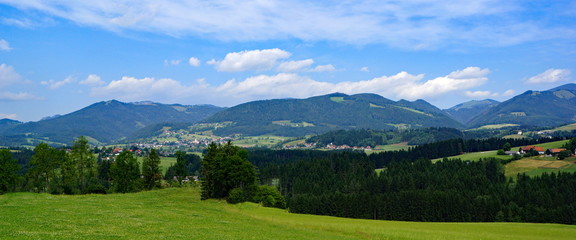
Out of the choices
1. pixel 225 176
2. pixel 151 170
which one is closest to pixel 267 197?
pixel 225 176

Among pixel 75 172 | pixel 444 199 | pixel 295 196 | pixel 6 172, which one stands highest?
pixel 6 172

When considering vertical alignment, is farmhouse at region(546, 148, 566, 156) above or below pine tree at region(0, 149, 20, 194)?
below

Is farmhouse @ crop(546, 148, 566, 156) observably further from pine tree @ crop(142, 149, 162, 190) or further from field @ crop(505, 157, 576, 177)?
pine tree @ crop(142, 149, 162, 190)

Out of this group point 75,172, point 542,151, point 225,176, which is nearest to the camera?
point 225,176

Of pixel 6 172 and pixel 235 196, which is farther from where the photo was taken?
pixel 235 196

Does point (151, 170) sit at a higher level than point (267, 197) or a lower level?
higher

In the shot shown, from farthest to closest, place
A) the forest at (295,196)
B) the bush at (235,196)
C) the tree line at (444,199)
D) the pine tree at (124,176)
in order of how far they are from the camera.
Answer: the pine tree at (124,176), the tree line at (444,199), the forest at (295,196), the bush at (235,196)

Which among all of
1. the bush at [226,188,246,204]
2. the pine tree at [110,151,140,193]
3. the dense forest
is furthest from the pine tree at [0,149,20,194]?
the dense forest

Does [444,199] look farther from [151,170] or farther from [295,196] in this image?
[151,170]

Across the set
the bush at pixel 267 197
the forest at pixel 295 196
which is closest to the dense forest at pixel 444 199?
the forest at pixel 295 196

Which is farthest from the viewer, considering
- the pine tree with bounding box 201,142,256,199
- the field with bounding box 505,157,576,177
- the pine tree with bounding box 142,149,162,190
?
the field with bounding box 505,157,576,177

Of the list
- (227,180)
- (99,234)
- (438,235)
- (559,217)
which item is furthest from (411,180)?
(99,234)

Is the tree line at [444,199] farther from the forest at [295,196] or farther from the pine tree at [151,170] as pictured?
the pine tree at [151,170]

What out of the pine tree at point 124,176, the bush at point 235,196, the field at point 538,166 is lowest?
the field at point 538,166
